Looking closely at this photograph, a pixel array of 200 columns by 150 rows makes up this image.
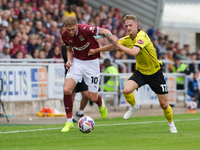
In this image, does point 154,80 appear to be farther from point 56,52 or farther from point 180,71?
point 180,71

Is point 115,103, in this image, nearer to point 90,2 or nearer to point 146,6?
point 90,2

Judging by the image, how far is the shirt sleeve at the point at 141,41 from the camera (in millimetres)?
8141

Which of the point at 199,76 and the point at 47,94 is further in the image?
the point at 199,76

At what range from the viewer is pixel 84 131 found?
26.8ft

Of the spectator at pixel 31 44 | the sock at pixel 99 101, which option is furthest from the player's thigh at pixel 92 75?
the spectator at pixel 31 44

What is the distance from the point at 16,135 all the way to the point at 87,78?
2.20 m

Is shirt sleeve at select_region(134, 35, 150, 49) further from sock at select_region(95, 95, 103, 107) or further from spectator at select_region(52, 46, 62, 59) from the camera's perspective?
spectator at select_region(52, 46, 62, 59)

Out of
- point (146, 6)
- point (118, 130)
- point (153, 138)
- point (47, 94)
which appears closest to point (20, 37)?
point (47, 94)

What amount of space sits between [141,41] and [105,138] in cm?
202

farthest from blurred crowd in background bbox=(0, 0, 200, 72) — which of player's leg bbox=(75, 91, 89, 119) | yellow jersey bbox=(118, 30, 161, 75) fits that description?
yellow jersey bbox=(118, 30, 161, 75)

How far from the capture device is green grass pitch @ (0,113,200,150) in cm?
674

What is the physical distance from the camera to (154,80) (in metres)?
8.74

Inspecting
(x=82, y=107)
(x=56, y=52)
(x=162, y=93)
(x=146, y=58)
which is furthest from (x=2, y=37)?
(x=162, y=93)

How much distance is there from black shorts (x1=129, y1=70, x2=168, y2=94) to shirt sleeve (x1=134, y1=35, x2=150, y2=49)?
84 centimetres
